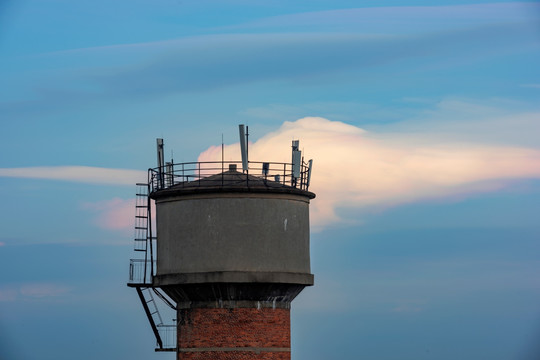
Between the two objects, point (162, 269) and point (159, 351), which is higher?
point (162, 269)

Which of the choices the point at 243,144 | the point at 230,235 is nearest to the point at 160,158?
the point at 243,144

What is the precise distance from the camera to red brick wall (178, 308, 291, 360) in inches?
2082

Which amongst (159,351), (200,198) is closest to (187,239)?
(200,198)

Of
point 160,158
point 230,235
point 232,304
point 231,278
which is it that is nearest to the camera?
point 231,278

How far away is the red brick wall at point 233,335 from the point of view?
52875 mm

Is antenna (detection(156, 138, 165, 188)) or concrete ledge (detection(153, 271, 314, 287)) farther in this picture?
antenna (detection(156, 138, 165, 188))

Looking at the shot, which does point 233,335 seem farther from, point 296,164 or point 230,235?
point 296,164

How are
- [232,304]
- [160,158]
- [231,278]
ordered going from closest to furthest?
[231,278] < [232,304] < [160,158]

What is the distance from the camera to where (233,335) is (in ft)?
174

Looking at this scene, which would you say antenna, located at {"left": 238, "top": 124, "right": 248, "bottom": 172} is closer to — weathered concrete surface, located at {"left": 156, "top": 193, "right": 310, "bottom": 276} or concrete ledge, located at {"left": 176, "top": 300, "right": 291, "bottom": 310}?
weathered concrete surface, located at {"left": 156, "top": 193, "right": 310, "bottom": 276}

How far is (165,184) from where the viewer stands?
55.3m

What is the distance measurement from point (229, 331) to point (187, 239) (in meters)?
4.19

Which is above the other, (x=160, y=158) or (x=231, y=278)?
(x=160, y=158)

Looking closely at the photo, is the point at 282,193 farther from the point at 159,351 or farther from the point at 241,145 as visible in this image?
the point at 159,351
